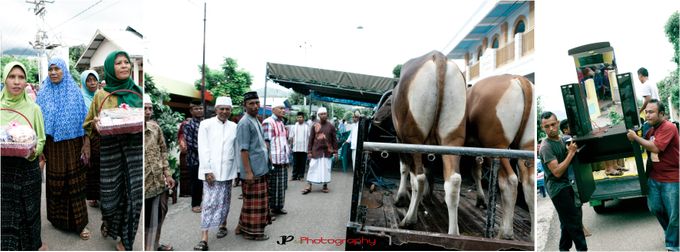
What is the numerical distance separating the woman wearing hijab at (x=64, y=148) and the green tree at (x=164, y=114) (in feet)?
1.63

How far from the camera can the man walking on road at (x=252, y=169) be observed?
2562 millimetres

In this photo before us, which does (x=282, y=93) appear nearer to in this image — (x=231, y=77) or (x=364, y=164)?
(x=231, y=77)

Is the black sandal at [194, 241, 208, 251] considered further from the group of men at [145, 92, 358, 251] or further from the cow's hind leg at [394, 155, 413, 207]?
the cow's hind leg at [394, 155, 413, 207]

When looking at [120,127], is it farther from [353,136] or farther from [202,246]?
[353,136]

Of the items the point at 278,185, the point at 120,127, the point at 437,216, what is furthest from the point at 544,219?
the point at 120,127

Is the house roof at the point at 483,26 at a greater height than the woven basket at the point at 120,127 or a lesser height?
greater

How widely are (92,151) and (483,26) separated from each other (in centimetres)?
276

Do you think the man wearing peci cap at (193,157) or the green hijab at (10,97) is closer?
the green hijab at (10,97)

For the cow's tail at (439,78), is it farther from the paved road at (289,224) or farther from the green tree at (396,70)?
the paved road at (289,224)

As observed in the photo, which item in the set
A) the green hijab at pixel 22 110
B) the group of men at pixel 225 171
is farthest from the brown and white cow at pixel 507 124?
the green hijab at pixel 22 110

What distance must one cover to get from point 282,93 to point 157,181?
3.36 feet

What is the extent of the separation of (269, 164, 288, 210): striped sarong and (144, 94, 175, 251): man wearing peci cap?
92cm

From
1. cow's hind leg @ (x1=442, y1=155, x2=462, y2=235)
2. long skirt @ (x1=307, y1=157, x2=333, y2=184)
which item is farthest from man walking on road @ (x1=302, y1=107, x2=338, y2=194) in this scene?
cow's hind leg @ (x1=442, y1=155, x2=462, y2=235)

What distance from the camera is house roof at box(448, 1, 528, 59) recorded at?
218 centimetres
